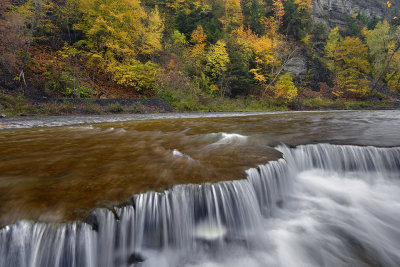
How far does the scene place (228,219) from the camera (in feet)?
9.73

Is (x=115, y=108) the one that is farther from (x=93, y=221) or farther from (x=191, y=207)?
(x=93, y=221)

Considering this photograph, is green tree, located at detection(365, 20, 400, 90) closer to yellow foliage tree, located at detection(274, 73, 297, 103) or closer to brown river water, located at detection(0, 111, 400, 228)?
yellow foliage tree, located at detection(274, 73, 297, 103)

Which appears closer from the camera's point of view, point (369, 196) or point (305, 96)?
point (369, 196)

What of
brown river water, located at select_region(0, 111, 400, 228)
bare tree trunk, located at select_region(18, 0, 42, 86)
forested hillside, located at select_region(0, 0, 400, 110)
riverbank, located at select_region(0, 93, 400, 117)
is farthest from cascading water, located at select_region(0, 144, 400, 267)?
bare tree trunk, located at select_region(18, 0, 42, 86)

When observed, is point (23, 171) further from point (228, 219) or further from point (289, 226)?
point (289, 226)

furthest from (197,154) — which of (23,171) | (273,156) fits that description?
(23,171)


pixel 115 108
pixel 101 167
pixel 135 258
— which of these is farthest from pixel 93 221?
pixel 115 108

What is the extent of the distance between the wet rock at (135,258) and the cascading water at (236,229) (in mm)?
10

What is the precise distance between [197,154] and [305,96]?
109 feet

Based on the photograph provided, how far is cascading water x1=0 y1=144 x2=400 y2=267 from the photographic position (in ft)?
6.44

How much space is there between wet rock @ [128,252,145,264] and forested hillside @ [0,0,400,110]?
583 inches

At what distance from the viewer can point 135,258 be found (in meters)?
2.36

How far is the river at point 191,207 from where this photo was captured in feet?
6.75

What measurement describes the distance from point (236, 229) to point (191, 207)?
0.84 m
